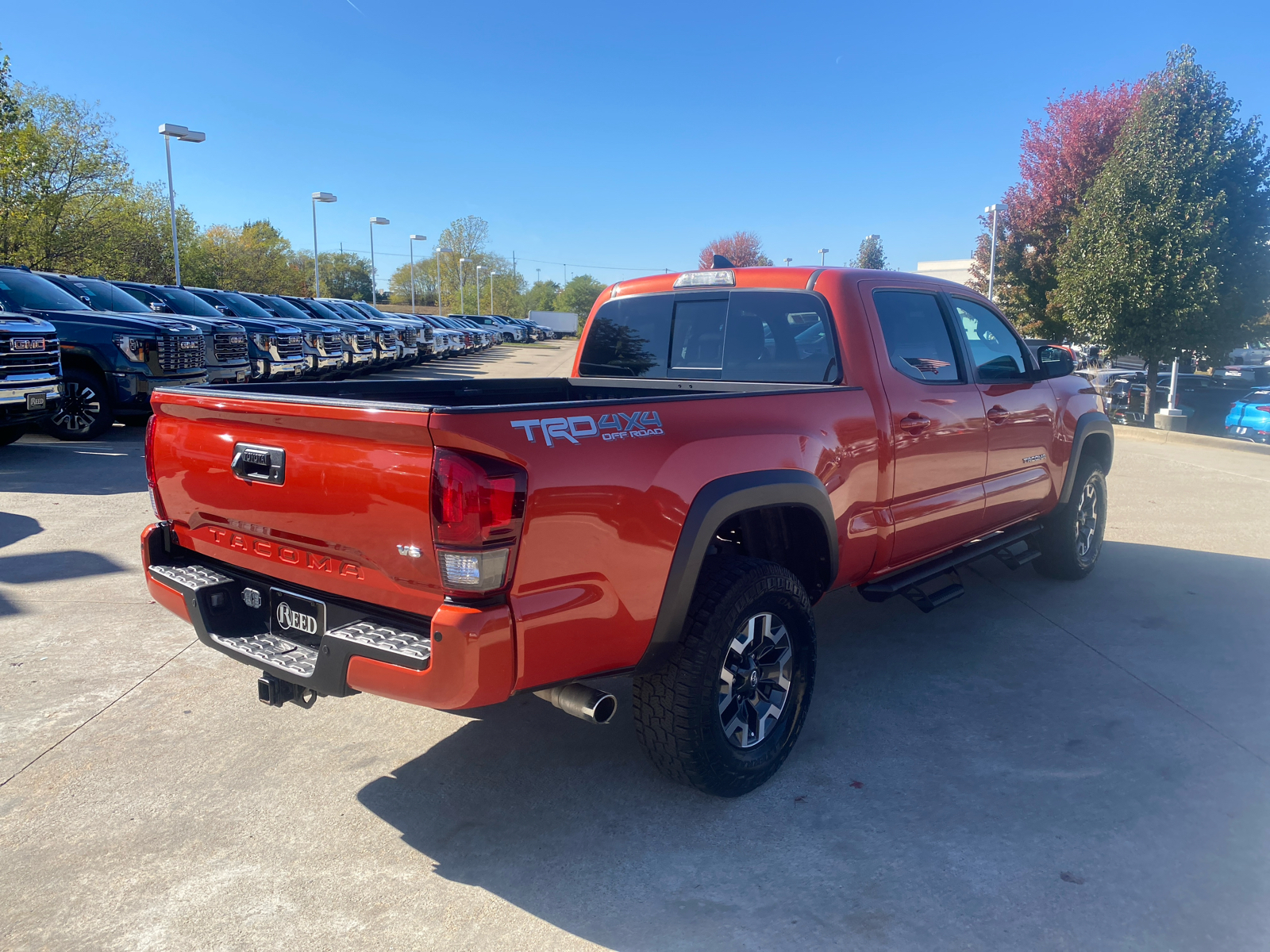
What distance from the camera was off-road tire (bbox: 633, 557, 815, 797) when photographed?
296 centimetres

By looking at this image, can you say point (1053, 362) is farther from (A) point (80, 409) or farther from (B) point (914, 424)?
(A) point (80, 409)

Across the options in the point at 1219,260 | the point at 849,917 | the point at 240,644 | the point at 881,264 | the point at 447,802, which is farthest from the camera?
the point at 881,264

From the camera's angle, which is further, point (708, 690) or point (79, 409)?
point (79, 409)

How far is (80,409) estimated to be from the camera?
34.2 feet

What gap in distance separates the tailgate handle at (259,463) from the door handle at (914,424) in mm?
2661

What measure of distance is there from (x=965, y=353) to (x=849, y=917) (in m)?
3.13

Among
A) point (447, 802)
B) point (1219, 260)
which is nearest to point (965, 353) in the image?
point (447, 802)

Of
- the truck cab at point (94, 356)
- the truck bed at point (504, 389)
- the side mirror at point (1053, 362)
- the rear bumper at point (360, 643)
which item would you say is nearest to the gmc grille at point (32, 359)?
the truck cab at point (94, 356)

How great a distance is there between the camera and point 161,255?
3894cm

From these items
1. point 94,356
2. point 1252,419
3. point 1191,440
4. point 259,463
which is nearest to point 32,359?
point 94,356

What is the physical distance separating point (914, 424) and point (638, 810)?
2168 millimetres

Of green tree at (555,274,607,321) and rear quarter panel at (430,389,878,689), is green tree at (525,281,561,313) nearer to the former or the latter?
green tree at (555,274,607,321)

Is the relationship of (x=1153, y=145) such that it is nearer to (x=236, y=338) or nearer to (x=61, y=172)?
(x=236, y=338)

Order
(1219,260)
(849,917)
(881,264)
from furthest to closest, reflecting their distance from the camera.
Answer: (881,264), (1219,260), (849,917)
